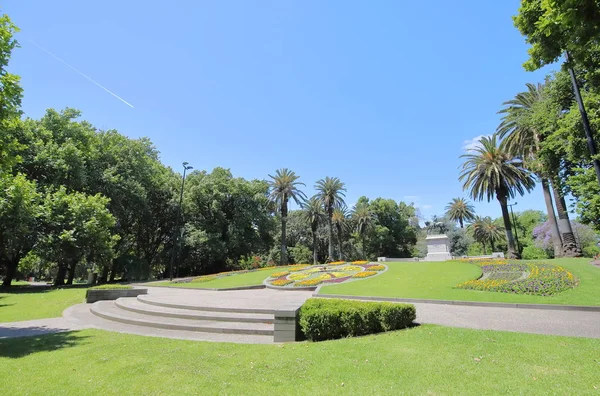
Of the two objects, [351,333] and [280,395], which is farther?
[351,333]

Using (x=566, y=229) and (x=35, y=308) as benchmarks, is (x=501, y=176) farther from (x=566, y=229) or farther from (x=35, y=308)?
(x=35, y=308)

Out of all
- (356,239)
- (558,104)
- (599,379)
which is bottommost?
(599,379)

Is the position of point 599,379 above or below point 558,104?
below

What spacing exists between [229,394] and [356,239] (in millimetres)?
64405

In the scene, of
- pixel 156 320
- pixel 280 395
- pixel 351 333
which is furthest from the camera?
pixel 156 320

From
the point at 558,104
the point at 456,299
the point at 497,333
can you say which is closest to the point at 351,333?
the point at 497,333

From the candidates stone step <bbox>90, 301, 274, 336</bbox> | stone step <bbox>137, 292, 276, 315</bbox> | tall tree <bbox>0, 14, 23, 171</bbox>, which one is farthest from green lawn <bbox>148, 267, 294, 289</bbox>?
tall tree <bbox>0, 14, 23, 171</bbox>

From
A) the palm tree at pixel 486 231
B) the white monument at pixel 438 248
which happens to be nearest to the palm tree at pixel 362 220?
the palm tree at pixel 486 231

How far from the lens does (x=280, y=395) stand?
13.6ft

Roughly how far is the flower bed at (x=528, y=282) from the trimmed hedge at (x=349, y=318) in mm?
7410

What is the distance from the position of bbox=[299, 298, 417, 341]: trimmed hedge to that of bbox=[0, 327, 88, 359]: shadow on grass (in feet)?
18.9

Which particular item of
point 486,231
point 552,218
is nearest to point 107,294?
point 552,218

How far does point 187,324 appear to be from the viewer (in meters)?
9.05

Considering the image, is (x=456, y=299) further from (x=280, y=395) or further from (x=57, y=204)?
(x=57, y=204)
